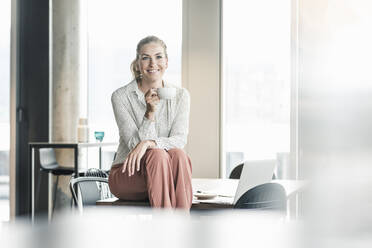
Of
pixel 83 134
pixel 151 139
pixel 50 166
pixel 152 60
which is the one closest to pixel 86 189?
pixel 151 139

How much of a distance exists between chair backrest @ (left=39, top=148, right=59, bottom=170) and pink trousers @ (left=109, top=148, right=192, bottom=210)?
3173 mm

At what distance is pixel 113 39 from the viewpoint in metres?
6.06

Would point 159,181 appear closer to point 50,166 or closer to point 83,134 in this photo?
point 83,134

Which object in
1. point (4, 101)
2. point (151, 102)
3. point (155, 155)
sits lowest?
point (155, 155)

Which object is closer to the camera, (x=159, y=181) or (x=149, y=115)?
(x=159, y=181)

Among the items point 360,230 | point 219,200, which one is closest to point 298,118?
point 360,230

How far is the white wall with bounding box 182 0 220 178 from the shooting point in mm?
5605

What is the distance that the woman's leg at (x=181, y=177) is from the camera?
2152 millimetres

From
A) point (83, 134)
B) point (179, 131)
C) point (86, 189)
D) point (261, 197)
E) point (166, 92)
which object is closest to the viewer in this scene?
point (261, 197)

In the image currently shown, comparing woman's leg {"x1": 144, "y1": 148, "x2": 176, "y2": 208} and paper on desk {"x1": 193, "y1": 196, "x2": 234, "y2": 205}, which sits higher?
woman's leg {"x1": 144, "y1": 148, "x2": 176, "y2": 208}

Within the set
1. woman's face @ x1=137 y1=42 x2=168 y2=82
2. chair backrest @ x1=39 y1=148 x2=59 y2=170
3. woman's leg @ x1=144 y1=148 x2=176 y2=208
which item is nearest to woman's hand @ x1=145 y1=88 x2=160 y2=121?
woman's face @ x1=137 y1=42 x2=168 y2=82

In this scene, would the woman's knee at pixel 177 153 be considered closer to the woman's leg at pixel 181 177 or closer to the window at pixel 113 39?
the woman's leg at pixel 181 177

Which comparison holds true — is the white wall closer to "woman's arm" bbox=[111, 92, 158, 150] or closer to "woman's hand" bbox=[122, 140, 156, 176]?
"woman's arm" bbox=[111, 92, 158, 150]

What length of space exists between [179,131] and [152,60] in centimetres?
40
